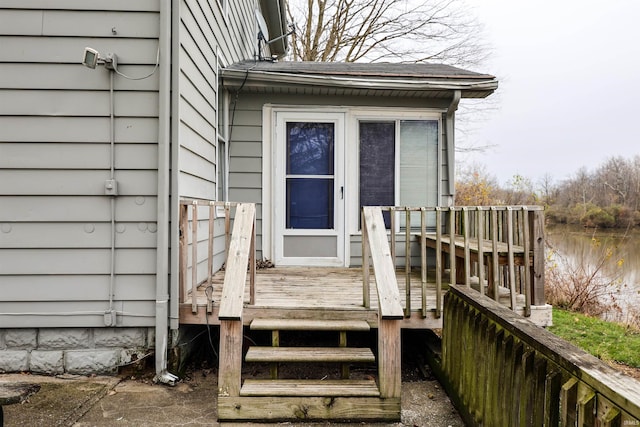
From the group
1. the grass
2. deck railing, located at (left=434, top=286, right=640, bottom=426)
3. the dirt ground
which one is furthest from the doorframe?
the grass

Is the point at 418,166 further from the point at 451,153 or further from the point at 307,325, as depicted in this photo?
the point at 307,325

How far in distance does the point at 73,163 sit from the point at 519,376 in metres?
3.11

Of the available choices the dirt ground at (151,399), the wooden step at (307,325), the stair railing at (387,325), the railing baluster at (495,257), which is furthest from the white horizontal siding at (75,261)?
the railing baluster at (495,257)

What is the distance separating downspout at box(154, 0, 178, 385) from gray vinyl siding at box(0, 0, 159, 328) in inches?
3.4

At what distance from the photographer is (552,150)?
1291 inches

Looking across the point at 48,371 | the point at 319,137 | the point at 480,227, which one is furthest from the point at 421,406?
the point at 319,137

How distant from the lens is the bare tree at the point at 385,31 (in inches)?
537

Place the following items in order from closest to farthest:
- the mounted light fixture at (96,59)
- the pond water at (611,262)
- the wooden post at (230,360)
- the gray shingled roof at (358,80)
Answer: the wooden post at (230,360), the mounted light fixture at (96,59), the gray shingled roof at (358,80), the pond water at (611,262)

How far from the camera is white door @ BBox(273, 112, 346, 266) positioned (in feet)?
16.6

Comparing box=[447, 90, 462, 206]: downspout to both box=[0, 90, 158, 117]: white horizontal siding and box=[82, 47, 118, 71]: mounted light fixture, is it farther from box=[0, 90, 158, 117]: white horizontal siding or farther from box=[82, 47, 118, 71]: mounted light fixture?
box=[82, 47, 118, 71]: mounted light fixture

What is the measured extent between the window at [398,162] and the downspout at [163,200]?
8.69ft

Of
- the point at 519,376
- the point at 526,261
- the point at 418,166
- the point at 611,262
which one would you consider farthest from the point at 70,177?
the point at 611,262

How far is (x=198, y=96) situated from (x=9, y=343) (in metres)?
2.40

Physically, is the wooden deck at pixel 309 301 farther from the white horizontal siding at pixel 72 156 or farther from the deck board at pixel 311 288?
the white horizontal siding at pixel 72 156
